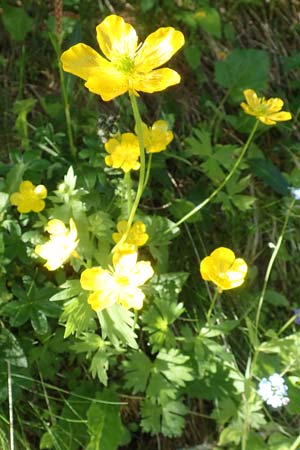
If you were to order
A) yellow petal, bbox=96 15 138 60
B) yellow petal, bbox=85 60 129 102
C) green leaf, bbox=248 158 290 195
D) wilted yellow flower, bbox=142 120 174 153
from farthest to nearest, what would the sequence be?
green leaf, bbox=248 158 290 195, wilted yellow flower, bbox=142 120 174 153, yellow petal, bbox=96 15 138 60, yellow petal, bbox=85 60 129 102

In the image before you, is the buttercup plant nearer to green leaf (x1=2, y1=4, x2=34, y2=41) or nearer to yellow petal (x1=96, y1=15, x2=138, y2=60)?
yellow petal (x1=96, y1=15, x2=138, y2=60)

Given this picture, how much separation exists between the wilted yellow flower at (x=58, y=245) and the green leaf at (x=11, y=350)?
24 cm

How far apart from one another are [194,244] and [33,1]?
30.1 inches

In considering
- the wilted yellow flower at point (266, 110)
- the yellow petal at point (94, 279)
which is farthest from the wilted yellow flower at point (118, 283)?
the wilted yellow flower at point (266, 110)

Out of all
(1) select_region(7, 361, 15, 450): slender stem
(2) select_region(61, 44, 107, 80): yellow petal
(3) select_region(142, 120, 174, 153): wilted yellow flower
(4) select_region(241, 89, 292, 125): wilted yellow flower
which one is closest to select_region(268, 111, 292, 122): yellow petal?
(4) select_region(241, 89, 292, 125): wilted yellow flower

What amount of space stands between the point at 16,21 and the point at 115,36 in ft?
2.15

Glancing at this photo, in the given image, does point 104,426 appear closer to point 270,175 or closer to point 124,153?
point 124,153

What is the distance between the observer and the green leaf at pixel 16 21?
181 cm

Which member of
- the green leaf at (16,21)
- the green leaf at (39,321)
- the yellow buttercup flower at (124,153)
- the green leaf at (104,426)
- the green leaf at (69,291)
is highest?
the green leaf at (16,21)

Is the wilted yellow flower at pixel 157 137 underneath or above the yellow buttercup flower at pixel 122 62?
underneath

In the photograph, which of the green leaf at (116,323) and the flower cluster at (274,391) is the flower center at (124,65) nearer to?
the green leaf at (116,323)

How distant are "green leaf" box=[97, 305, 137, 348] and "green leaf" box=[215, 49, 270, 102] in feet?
2.53

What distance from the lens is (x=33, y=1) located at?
191 cm

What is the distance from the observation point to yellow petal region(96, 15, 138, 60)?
1229 millimetres
